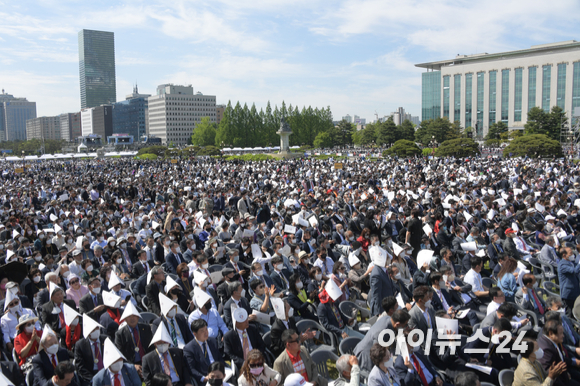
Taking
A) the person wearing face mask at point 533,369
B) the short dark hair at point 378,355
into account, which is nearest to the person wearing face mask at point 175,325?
the short dark hair at point 378,355

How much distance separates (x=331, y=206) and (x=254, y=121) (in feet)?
294

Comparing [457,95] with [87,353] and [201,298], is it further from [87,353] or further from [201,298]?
[87,353]

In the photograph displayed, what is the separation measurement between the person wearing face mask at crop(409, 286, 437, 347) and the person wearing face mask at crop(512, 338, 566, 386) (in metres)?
1.19

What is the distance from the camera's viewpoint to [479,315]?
700cm

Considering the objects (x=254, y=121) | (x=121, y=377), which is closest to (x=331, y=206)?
(x=121, y=377)

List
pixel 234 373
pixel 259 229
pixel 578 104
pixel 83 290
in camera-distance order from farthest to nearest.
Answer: pixel 578 104, pixel 259 229, pixel 83 290, pixel 234 373

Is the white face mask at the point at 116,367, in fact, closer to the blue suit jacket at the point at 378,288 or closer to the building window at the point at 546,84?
the blue suit jacket at the point at 378,288

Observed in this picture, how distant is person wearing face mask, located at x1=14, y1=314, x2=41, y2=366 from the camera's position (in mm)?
5551

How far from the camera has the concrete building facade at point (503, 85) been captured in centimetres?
8706

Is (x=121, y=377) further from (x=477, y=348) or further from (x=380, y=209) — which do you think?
(x=380, y=209)

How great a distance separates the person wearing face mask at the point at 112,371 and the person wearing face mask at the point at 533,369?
4.23 meters

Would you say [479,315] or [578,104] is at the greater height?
[578,104]

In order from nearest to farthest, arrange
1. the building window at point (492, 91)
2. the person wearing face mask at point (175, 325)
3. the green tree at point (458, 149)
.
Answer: the person wearing face mask at point (175, 325), the green tree at point (458, 149), the building window at point (492, 91)

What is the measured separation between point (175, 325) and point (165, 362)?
0.77 metres
